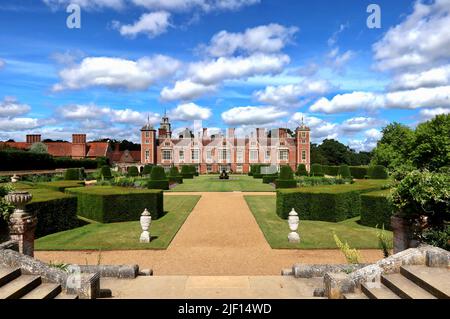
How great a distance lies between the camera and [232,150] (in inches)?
2554

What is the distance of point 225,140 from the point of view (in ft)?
212

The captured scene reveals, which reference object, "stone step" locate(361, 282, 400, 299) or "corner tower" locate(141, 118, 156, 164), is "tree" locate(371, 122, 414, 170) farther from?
"stone step" locate(361, 282, 400, 299)

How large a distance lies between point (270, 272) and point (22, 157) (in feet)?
128

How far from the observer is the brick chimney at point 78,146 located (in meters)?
68.2

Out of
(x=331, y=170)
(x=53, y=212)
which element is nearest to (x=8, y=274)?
(x=53, y=212)

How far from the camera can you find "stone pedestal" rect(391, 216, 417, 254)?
26.1ft

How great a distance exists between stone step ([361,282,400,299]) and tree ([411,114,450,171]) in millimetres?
28509

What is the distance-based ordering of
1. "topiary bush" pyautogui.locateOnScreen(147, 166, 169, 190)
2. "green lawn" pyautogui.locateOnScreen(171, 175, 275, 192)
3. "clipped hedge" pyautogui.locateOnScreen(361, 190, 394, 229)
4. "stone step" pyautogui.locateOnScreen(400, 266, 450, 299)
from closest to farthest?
"stone step" pyautogui.locateOnScreen(400, 266, 450, 299)
"clipped hedge" pyautogui.locateOnScreen(361, 190, 394, 229)
"topiary bush" pyautogui.locateOnScreen(147, 166, 169, 190)
"green lawn" pyautogui.locateOnScreen(171, 175, 275, 192)

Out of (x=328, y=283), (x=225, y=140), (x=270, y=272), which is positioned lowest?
(x=270, y=272)

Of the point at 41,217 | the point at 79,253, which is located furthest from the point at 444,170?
the point at 41,217

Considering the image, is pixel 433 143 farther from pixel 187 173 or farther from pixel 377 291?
pixel 377 291

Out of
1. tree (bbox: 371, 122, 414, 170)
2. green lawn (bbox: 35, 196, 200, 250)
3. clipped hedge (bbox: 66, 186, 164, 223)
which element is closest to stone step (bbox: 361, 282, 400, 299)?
green lawn (bbox: 35, 196, 200, 250)

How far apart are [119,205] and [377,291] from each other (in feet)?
39.1
